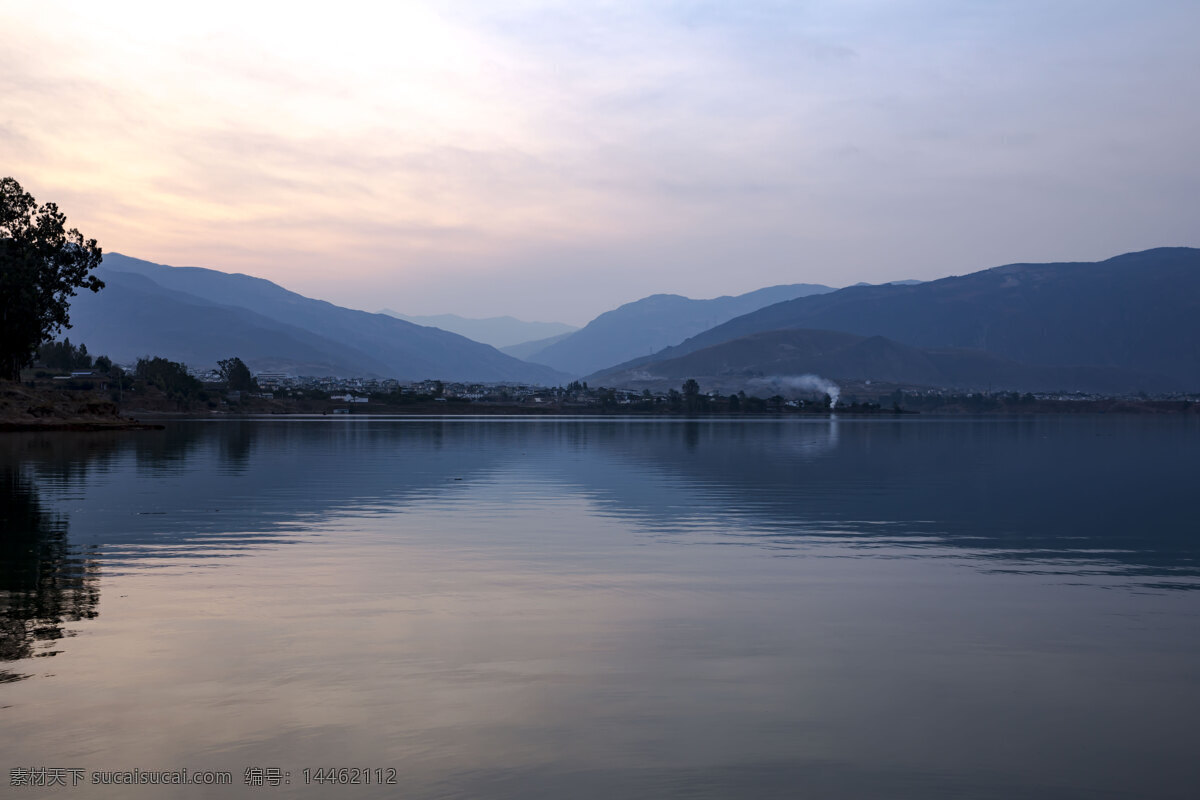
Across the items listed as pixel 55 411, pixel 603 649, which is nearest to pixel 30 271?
pixel 55 411

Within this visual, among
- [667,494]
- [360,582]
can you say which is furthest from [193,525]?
[667,494]

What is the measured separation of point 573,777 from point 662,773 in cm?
125

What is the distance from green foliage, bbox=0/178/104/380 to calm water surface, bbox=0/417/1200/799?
327ft

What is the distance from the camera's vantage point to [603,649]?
20.9m

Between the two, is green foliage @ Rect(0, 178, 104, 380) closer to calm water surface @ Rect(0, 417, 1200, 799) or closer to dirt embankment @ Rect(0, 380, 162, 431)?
dirt embankment @ Rect(0, 380, 162, 431)

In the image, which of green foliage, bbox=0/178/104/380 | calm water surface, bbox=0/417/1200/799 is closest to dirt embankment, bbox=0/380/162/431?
green foliage, bbox=0/178/104/380

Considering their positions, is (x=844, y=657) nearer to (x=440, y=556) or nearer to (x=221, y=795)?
(x=221, y=795)

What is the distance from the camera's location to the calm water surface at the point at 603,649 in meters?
14.5

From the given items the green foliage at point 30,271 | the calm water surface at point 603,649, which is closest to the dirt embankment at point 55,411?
the green foliage at point 30,271

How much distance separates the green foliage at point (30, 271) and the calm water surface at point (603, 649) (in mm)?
99606

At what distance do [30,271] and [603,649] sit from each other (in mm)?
138082

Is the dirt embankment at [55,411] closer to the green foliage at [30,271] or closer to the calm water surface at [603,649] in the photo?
the green foliage at [30,271]

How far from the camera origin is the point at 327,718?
16.1 m

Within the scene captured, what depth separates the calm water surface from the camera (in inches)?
571
